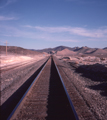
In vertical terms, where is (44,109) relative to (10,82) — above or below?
above

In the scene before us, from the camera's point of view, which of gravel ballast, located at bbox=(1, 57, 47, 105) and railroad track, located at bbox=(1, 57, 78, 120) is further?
gravel ballast, located at bbox=(1, 57, 47, 105)

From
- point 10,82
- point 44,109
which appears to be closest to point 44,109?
point 44,109

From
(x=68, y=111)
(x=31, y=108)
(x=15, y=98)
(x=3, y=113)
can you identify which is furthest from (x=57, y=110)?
(x=15, y=98)

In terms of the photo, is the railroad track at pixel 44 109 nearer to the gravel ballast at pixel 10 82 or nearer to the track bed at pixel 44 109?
the track bed at pixel 44 109

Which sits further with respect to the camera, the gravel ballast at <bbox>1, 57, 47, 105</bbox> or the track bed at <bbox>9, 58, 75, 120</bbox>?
the gravel ballast at <bbox>1, 57, 47, 105</bbox>

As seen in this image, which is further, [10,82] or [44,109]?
[10,82]

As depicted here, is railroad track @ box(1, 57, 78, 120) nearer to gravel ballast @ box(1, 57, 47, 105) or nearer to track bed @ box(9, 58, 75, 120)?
track bed @ box(9, 58, 75, 120)

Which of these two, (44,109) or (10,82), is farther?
(10,82)

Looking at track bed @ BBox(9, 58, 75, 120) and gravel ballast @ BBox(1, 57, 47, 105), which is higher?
track bed @ BBox(9, 58, 75, 120)

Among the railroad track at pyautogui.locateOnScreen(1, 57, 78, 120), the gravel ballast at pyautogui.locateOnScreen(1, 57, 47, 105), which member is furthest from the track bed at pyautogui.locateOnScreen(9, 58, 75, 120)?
the gravel ballast at pyautogui.locateOnScreen(1, 57, 47, 105)

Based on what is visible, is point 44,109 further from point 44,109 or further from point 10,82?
point 10,82

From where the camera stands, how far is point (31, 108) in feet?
14.0

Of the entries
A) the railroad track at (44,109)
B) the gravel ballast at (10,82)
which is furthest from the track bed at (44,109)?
the gravel ballast at (10,82)

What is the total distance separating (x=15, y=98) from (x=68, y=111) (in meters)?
Result: 2.82
